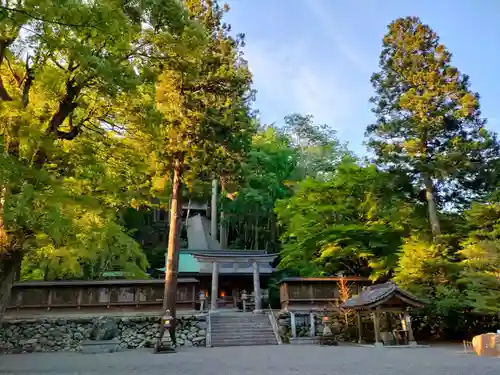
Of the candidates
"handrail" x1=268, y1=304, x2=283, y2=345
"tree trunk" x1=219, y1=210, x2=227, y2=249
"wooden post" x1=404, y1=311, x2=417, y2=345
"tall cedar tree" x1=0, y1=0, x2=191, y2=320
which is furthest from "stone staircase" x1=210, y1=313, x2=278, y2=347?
"tree trunk" x1=219, y1=210, x2=227, y2=249

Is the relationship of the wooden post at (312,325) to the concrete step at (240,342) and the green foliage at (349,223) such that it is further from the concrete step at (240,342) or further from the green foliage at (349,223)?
the green foliage at (349,223)

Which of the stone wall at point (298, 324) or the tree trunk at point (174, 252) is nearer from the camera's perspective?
the tree trunk at point (174, 252)

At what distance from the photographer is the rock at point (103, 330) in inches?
555

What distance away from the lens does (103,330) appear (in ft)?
46.4

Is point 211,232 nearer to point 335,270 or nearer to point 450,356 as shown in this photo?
point 335,270

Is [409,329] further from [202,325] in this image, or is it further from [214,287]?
[214,287]

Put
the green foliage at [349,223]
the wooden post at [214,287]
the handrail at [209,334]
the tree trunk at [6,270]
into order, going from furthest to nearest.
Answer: the wooden post at [214,287]
the green foliage at [349,223]
the handrail at [209,334]
the tree trunk at [6,270]

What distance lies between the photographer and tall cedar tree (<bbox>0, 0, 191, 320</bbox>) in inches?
202

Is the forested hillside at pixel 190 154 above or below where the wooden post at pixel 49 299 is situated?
above

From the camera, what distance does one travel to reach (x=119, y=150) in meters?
7.91

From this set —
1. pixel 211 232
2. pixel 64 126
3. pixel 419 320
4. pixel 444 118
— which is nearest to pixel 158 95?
pixel 64 126

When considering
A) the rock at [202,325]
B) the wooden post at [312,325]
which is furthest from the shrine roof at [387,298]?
the rock at [202,325]

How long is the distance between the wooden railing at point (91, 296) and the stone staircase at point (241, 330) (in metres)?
1.57

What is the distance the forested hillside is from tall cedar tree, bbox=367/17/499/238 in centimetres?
6
